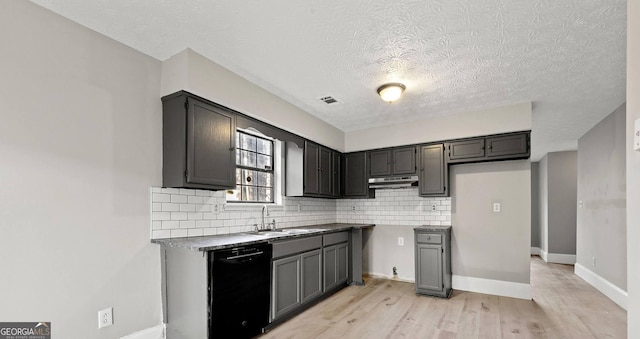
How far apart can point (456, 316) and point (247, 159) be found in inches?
123

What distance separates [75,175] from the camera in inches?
92.0

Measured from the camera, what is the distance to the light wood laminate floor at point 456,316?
312cm

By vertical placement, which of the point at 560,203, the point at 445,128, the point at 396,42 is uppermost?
the point at 396,42

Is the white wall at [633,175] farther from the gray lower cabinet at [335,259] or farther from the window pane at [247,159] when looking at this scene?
the window pane at [247,159]

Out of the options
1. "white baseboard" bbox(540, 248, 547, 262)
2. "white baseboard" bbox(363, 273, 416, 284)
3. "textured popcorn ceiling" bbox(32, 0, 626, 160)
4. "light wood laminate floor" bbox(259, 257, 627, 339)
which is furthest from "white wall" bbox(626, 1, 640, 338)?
"white baseboard" bbox(540, 248, 547, 262)

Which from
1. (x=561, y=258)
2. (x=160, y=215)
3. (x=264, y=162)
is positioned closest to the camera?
(x=160, y=215)

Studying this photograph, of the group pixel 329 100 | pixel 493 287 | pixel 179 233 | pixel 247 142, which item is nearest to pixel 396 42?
pixel 329 100

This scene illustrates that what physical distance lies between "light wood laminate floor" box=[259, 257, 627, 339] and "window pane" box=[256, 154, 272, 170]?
1935mm

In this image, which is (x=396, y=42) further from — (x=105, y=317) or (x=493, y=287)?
(x=493, y=287)

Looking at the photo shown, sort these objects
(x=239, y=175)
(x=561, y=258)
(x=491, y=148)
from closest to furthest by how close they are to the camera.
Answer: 1. (x=239, y=175)
2. (x=491, y=148)
3. (x=561, y=258)

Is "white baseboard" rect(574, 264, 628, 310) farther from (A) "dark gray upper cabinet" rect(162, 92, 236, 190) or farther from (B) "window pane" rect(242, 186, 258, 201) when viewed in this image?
(A) "dark gray upper cabinet" rect(162, 92, 236, 190)

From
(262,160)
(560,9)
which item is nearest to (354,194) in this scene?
(262,160)

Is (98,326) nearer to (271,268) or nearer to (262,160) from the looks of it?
(271,268)

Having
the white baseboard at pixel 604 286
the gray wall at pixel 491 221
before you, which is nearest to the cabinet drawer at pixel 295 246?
the gray wall at pixel 491 221
